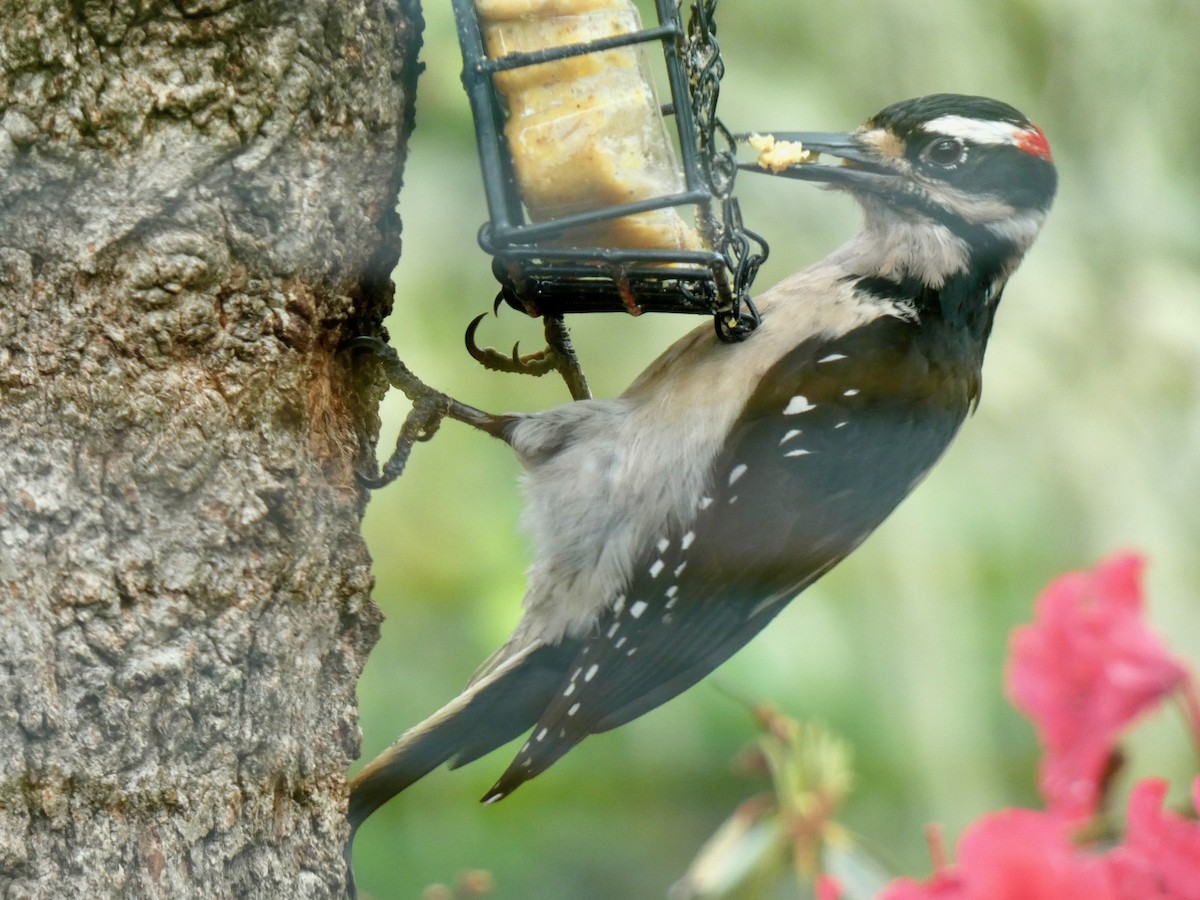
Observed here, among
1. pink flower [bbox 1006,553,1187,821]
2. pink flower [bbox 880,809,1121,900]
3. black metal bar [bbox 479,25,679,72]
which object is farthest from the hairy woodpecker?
pink flower [bbox 880,809,1121,900]

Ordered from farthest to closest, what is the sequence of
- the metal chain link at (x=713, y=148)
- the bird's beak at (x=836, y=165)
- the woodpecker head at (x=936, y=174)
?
1. the woodpecker head at (x=936, y=174)
2. the bird's beak at (x=836, y=165)
3. the metal chain link at (x=713, y=148)

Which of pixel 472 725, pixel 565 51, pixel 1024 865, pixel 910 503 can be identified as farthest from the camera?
pixel 910 503

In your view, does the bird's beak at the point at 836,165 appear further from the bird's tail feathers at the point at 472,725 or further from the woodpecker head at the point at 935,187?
the bird's tail feathers at the point at 472,725

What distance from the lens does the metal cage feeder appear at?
1372 millimetres

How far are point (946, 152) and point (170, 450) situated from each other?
115 centimetres

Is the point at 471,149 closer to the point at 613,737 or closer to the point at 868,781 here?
the point at 613,737

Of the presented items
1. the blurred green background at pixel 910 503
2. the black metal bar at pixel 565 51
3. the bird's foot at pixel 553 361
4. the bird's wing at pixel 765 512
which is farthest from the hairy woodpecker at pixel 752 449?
the blurred green background at pixel 910 503

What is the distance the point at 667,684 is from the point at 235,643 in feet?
2.45

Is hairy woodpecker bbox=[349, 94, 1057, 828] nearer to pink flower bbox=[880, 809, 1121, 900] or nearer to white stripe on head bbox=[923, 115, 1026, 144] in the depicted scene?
white stripe on head bbox=[923, 115, 1026, 144]

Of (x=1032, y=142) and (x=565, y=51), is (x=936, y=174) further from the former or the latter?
(x=565, y=51)

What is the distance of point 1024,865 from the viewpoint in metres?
0.61

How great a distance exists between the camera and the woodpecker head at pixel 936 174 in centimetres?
179

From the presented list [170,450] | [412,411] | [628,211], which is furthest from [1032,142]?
[170,450]

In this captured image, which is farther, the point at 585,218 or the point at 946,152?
the point at 946,152
